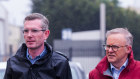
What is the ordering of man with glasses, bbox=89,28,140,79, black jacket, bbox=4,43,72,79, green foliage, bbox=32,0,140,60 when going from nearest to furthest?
black jacket, bbox=4,43,72,79 → man with glasses, bbox=89,28,140,79 → green foliage, bbox=32,0,140,60

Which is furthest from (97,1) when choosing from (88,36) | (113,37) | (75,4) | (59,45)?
(113,37)

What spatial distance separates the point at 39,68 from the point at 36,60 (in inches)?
3.2

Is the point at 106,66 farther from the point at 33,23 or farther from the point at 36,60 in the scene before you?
the point at 33,23

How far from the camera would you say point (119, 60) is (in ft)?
10.0

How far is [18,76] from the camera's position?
293cm

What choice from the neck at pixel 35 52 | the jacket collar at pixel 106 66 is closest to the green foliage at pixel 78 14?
the jacket collar at pixel 106 66

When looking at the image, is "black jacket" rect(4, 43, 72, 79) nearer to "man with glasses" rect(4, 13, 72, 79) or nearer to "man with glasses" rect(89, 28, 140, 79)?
"man with glasses" rect(4, 13, 72, 79)

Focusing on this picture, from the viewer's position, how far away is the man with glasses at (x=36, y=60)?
2928mm

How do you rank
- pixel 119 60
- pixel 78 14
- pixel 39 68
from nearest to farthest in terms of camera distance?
pixel 39 68 → pixel 119 60 → pixel 78 14

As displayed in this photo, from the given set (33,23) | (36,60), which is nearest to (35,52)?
(36,60)

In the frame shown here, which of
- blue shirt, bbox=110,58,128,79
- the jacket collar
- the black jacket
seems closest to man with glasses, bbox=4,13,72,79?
the black jacket

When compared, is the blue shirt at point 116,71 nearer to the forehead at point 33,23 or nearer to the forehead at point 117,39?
the forehead at point 117,39

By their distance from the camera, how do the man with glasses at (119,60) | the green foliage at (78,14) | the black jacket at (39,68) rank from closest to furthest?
1. the black jacket at (39,68)
2. the man with glasses at (119,60)
3. the green foliage at (78,14)

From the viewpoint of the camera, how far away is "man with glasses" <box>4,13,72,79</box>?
2.93m
